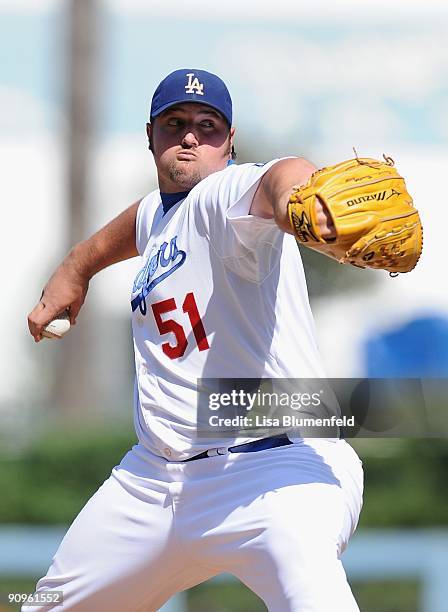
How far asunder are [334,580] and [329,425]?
644 mm

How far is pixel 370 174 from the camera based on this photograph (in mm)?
2934

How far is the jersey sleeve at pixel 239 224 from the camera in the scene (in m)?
3.31

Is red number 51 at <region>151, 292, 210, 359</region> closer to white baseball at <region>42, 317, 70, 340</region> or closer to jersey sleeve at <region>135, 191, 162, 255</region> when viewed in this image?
jersey sleeve at <region>135, 191, 162, 255</region>

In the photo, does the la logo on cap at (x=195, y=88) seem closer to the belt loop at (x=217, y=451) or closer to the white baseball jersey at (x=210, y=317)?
the white baseball jersey at (x=210, y=317)

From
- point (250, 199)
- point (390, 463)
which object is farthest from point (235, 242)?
point (390, 463)

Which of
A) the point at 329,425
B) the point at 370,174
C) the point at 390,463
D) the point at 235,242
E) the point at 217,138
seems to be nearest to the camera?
the point at 370,174

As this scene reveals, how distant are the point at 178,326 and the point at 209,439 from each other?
1.26ft

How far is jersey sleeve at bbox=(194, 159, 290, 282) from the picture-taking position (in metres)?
3.31

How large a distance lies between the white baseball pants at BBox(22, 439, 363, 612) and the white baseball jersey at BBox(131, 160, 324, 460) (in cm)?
12

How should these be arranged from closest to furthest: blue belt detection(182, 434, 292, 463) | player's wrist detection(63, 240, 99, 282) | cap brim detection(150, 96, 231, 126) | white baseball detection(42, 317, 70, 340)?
blue belt detection(182, 434, 292, 463) < cap brim detection(150, 96, 231, 126) < white baseball detection(42, 317, 70, 340) < player's wrist detection(63, 240, 99, 282)

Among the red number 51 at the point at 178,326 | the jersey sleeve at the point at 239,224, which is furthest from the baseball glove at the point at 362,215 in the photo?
the red number 51 at the point at 178,326

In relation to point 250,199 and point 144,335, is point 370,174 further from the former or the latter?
point 144,335

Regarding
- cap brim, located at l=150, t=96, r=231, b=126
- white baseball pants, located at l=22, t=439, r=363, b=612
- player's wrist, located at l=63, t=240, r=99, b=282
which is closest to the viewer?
white baseball pants, located at l=22, t=439, r=363, b=612

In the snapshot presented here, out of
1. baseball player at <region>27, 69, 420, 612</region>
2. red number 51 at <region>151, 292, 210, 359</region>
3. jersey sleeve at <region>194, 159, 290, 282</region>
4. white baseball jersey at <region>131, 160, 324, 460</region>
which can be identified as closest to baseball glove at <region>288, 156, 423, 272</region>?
baseball player at <region>27, 69, 420, 612</region>
